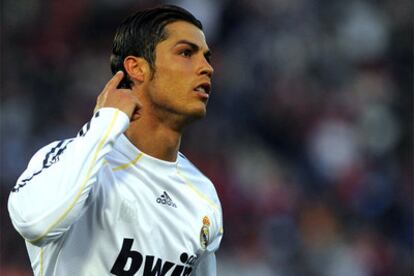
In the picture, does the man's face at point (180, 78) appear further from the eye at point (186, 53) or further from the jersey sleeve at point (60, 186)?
the jersey sleeve at point (60, 186)

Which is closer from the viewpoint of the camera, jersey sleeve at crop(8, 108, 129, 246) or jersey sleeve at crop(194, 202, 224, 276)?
jersey sleeve at crop(8, 108, 129, 246)

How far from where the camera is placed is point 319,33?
9.65 m

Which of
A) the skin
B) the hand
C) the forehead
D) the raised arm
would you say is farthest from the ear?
the raised arm

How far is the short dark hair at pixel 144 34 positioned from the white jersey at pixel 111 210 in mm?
386

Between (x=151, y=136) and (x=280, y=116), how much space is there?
5.52m

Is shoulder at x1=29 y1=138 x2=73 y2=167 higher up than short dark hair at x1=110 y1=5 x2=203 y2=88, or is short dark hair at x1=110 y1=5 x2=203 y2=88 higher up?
short dark hair at x1=110 y1=5 x2=203 y2=88

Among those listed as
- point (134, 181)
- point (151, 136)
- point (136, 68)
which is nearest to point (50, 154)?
point (134, 181)

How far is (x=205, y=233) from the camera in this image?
362cm

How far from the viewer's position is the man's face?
3.53 metres

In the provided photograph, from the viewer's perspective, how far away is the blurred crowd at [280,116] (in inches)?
325

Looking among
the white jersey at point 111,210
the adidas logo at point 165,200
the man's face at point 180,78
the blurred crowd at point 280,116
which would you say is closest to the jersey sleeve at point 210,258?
the white jersey at point 111,210

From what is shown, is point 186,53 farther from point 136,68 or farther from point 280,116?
point 280,116

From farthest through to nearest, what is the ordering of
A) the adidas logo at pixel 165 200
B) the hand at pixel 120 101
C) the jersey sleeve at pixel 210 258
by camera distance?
1. the jersey sleeve at pixel 210 258
2. the adidas logo at pixel 165 200
3. the hand at pixel 120 101

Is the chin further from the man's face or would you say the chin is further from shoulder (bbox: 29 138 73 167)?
shoulder (bbox: 29 138 73 167)
